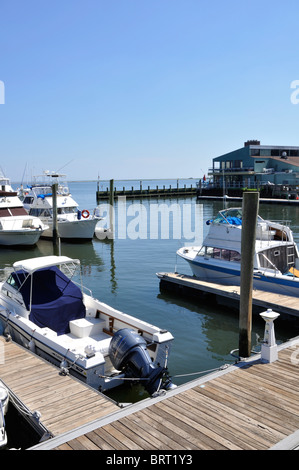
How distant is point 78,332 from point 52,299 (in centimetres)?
125

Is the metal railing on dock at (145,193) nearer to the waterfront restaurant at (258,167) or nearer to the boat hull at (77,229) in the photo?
the waterfront restaurant at (258,167)

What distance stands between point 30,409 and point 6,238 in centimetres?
2227

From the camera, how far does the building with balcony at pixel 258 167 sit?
221ft

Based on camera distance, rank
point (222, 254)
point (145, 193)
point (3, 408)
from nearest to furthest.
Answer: point (3, 408) < point (222, 254) < point (145, 193)

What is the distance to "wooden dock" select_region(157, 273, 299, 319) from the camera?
44.2 feet

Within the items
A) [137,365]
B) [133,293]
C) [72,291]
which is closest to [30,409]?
[137,365]

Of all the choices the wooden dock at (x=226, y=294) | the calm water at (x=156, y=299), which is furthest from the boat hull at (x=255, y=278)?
the calm water at (x=156, y=299)

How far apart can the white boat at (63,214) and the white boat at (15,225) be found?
151cm

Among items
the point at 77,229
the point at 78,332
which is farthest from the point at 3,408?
the point at 77,229

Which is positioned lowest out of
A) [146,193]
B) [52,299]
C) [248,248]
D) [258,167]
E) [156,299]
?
[156,299]

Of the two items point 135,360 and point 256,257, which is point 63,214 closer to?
point 256,257

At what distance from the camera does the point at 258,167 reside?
→ 233 feet

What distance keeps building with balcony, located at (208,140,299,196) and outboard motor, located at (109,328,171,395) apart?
58.4 meters

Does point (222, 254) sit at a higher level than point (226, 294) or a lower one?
higher
